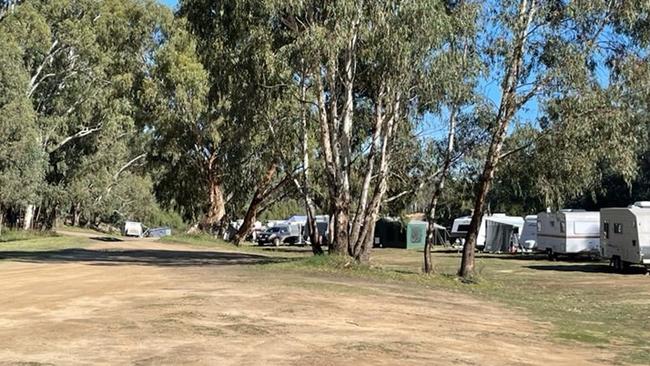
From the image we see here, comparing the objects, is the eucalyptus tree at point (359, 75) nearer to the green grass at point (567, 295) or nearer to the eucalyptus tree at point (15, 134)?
the green grass at point (567, 295)

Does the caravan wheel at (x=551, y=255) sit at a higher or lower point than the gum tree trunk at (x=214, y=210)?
lower

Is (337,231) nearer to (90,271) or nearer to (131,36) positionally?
(90,271)

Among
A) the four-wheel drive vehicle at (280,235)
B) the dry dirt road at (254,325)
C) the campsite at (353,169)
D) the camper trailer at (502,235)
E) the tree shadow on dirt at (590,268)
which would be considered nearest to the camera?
the dry dirt road at (254,325)

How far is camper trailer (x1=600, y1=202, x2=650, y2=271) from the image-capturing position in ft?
89.0

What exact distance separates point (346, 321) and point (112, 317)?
3461 mm

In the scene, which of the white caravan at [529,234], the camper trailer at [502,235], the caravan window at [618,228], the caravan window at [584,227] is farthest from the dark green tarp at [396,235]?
the caravan window at [618,228]

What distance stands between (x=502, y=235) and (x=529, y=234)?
9.81ft

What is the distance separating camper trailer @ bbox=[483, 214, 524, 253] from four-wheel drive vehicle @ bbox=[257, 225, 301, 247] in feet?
55.2

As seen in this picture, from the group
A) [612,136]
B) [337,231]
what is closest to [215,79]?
[337,231]

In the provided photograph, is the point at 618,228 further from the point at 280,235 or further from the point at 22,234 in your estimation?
the point at 280,235

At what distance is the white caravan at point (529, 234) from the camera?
45.0 m

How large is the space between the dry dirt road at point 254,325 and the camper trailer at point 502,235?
31.3 m

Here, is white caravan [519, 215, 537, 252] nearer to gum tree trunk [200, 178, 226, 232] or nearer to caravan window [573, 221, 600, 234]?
caravan window [573, 221, 600, 234]

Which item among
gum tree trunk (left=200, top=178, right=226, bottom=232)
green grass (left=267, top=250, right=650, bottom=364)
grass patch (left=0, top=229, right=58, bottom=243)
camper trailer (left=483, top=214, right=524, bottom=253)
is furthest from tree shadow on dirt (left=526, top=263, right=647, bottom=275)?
grass patch (left=0, top=229, right=58, bottom=243)
